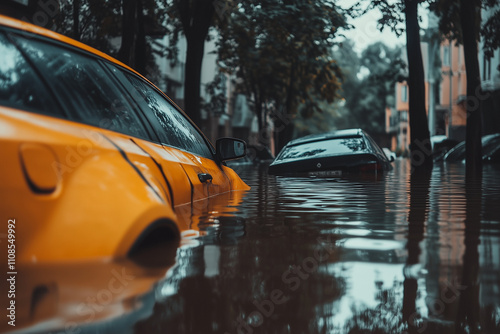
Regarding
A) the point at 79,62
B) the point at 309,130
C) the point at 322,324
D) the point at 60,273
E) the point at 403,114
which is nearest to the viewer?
the point at 322,324

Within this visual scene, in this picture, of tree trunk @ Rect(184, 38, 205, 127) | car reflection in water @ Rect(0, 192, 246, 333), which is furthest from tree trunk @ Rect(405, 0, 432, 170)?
car reflection in water @ Rect(0, 192, 246, 333)

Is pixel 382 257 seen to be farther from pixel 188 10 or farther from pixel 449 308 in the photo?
pixel 188 10

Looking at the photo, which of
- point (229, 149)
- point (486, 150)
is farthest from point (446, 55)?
point (229, 149)

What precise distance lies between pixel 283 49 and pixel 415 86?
9.90 m

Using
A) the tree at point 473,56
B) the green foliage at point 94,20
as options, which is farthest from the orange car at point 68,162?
the tree at point 473,56

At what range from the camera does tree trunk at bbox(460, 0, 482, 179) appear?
19.6 meters

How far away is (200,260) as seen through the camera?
3303 mm

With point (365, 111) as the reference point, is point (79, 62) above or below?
below

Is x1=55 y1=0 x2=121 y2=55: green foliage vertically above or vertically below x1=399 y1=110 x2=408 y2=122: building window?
below

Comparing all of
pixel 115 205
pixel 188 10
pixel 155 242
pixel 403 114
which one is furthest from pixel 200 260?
pixel 403 114

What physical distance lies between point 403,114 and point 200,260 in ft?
272

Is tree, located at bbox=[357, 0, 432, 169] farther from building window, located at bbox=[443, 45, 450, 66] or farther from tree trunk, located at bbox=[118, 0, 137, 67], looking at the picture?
building window, located at bbox=[443, 45, 450, 66]

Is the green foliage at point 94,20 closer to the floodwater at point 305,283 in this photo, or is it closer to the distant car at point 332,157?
the distant car at point 332,157

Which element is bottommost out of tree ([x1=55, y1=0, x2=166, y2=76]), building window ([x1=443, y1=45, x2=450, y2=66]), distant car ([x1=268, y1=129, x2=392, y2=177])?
distant car ([x1=268, y1=129, x2=392, y2=177])
